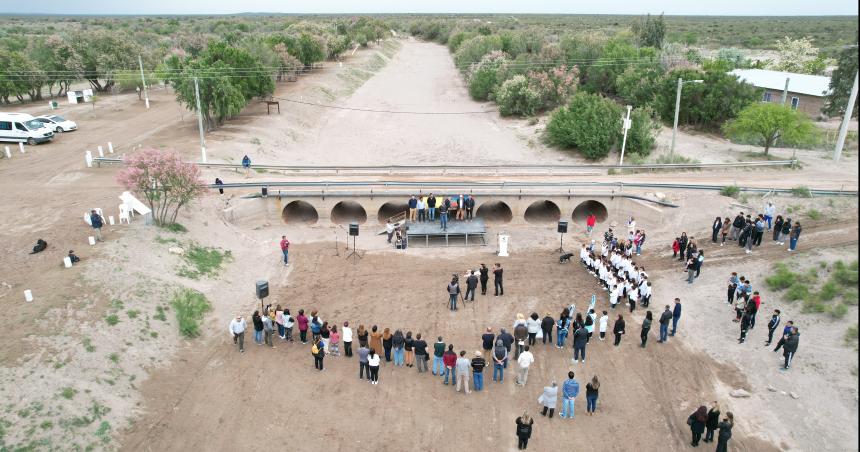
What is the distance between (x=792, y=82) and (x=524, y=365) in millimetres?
47539

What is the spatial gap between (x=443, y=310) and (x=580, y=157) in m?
24.5

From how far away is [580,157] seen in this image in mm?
42812

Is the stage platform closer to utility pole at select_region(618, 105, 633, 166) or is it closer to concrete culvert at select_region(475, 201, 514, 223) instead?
concrete culvert at select_region(475, 201, 514, 223)

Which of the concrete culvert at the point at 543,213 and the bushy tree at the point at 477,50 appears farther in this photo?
the bushy tree at the point at 477,50

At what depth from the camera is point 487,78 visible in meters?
65.6

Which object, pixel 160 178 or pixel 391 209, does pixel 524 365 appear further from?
pixel 391 209

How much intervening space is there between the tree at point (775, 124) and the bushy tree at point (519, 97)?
1994cm

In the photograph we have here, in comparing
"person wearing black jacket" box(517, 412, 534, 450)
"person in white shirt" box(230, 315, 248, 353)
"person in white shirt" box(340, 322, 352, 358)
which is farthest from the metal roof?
"person in white shirt" box(230, 315, 248, 353)

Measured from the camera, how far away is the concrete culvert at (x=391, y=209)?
33469mm

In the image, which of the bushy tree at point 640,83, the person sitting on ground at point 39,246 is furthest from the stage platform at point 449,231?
the bushy tree at point 640,83

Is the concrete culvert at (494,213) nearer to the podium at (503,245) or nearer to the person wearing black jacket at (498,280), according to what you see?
the podium at (503,245)

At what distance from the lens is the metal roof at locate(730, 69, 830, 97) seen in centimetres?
4862

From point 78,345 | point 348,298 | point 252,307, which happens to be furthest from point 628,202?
point 78,345

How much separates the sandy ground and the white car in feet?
26.2
